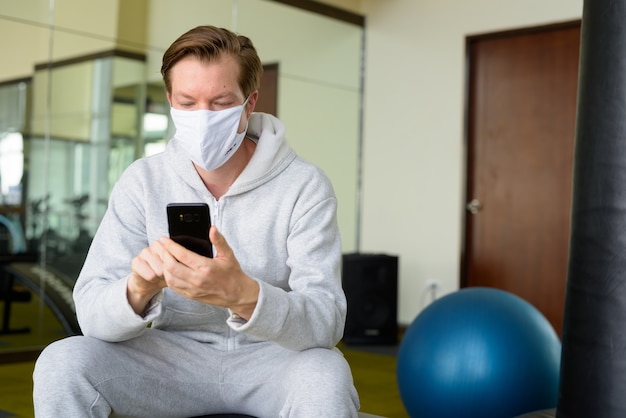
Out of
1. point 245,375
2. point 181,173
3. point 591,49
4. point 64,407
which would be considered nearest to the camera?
point 64,407

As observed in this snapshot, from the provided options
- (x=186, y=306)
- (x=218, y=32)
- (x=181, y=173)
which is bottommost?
(x=186, y=306)

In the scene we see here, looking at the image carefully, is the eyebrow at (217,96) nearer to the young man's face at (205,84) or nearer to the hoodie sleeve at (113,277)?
the young man's face at (205,84)

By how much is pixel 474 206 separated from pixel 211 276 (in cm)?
472

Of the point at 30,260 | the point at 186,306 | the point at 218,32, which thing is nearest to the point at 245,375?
the point at 186,306

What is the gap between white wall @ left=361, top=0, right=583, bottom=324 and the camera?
19.0ft

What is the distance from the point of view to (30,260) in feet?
14.6

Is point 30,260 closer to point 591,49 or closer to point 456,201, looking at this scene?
point 456,201

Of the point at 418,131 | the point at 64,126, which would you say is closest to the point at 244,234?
the point at 64,126

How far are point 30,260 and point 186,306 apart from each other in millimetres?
3098

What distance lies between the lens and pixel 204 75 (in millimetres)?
1589

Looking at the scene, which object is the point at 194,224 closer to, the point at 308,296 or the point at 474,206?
the point at 308,296

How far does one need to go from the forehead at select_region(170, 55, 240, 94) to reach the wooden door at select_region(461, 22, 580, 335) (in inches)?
161

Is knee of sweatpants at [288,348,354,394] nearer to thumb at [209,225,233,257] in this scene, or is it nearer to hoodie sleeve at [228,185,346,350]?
hoodie sleeve at [228,185,346,350]

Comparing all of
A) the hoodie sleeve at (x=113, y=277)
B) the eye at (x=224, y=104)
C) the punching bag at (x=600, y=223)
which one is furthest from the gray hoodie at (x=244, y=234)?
the punching bag at (x=600, y=223)
